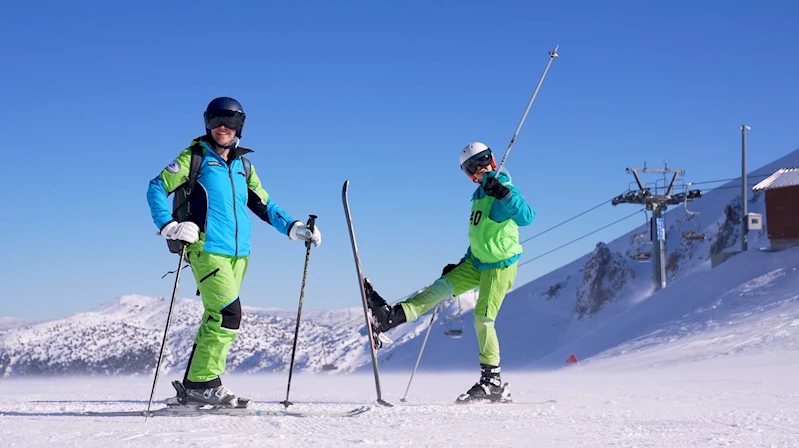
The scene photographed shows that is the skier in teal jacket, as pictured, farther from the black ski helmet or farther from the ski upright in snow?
the black ski helmet

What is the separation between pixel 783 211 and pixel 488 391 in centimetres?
2722

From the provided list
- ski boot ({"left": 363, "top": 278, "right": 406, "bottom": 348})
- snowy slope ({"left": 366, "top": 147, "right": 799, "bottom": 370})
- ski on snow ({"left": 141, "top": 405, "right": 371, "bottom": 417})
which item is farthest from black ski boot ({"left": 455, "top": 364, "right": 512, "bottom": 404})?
snowy slope ({"left": 366, "top": 147, "right": 799, "bottom": 370})

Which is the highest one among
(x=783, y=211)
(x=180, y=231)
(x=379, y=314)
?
(x=783, y=211)

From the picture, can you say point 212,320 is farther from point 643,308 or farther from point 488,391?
point 643,308

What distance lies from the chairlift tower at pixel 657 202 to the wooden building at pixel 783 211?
618 cm

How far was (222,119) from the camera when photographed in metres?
5.65

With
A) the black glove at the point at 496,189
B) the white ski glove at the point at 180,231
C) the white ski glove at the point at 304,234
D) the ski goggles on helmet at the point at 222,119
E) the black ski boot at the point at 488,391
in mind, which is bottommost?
the black ski boot at the point at 488,391

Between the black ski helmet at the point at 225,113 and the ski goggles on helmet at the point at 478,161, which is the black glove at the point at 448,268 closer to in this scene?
the ski goggles on helmet at the point at 478,161

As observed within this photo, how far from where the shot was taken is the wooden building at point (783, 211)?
2902cm

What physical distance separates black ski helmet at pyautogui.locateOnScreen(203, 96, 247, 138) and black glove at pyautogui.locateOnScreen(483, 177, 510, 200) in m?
1.97

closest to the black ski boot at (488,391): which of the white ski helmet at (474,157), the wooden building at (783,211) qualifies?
the white ski helmet at (474,157)

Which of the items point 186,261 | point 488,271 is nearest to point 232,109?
point 186,261

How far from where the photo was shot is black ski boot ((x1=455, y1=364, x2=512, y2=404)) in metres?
6.09

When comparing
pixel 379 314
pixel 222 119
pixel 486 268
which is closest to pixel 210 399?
pixel 379 314
